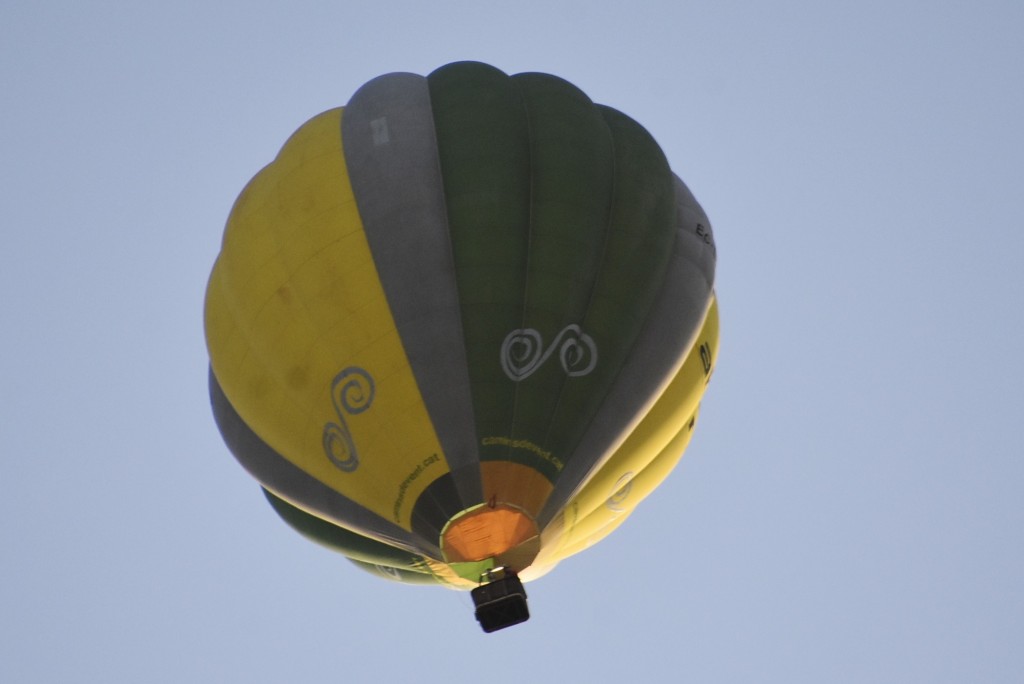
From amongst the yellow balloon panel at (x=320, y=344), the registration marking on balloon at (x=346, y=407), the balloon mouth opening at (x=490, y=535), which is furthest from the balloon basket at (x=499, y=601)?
the registration marking on balloon at (x=346, y=407)

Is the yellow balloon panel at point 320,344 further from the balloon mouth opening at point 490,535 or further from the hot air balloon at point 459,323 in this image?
the balloon mouth opening at point 490,535

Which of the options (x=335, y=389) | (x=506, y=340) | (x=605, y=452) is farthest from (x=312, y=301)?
(x=605, y=452)

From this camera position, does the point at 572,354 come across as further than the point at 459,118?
No

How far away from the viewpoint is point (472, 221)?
15.1 meters

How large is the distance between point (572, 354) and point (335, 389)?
6.89 ft

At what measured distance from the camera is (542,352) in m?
14.8

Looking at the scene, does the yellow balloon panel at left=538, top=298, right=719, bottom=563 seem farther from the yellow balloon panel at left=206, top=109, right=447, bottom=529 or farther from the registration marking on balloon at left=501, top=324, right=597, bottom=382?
the yellow balloon panel at left=206, top=109, right=447, bottom=529

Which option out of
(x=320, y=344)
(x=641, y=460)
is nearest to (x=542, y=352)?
(x=320, y=344)

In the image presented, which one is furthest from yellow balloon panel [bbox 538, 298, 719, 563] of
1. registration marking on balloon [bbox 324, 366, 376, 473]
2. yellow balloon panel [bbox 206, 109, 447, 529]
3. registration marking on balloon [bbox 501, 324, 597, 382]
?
registration marking on balloon [bbox 324, 366, 376, 473]

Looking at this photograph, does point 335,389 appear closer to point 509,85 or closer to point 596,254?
point 596,254

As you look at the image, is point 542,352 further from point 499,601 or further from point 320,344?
point 499,601

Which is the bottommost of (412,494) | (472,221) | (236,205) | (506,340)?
(412,494)

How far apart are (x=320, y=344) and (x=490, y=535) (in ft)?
7.38

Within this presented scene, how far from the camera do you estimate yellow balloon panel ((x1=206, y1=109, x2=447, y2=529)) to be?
1472 centimetres
